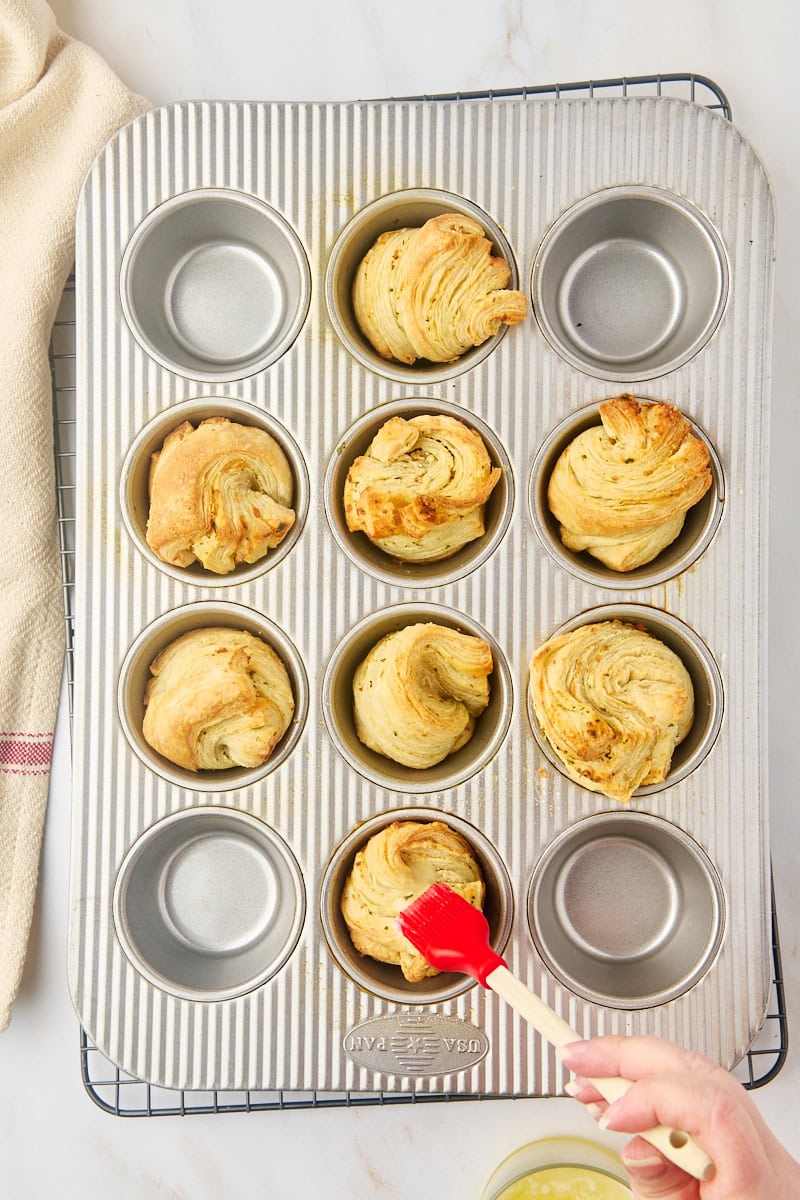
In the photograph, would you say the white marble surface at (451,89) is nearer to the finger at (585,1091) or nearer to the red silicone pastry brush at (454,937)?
the red silicone pastry brush at (454,937)

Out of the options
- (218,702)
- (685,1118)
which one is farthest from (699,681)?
(218,702)

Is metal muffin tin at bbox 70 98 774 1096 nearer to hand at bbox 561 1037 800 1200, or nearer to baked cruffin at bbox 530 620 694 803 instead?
baked cruffin at bbox 530 620 694 803

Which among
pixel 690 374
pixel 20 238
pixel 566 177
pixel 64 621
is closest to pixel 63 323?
pixel 20 238

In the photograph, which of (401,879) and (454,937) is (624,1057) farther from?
(401,879)

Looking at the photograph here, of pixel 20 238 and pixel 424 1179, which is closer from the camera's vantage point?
pixel 20 238

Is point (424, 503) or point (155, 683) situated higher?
point (424, 503)

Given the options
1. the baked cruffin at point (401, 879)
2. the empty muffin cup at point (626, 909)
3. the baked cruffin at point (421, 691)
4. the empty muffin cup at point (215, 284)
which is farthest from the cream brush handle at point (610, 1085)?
the empty muffin cup at point (215, 284)

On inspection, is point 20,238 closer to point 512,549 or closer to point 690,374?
point 512,549
